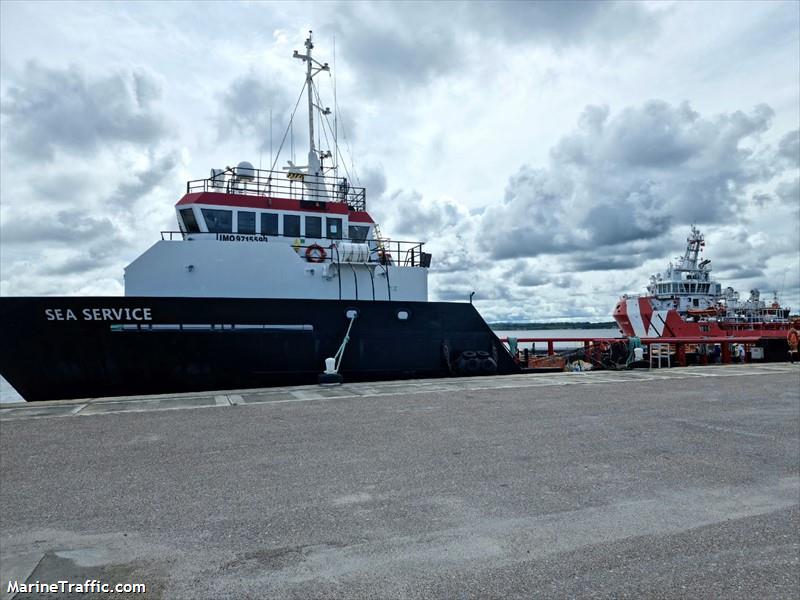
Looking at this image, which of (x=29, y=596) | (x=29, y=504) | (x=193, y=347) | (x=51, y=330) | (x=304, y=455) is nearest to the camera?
(x=29, y=596)

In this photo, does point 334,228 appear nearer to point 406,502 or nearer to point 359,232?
point 359,232

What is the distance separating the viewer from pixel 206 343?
1057cm

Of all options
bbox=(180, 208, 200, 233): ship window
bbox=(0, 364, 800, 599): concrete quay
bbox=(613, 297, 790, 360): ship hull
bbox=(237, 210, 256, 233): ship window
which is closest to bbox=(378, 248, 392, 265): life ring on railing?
bbox=(237, 210, 256, 233): ship window

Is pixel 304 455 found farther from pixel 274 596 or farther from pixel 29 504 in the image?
pixel 274 596

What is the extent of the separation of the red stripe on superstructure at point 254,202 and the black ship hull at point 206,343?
353 cm

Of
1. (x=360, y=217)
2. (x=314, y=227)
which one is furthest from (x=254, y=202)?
(x=360, y=217)

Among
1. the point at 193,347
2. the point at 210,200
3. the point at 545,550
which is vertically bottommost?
the point at 545,550

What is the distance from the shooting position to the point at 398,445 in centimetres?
567

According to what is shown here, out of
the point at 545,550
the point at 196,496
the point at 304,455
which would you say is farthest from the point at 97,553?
→ the point at 545,550

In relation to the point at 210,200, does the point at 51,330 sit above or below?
below

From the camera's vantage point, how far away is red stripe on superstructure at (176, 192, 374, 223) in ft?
43.2

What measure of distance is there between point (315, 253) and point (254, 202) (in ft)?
6.83

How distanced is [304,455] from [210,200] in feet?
31.4

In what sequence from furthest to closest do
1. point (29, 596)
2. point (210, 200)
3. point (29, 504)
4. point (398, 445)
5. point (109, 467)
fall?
point (210, 200) < point (398, 445) < point (109, 467) < point (29, 504) < point (29, 596)
